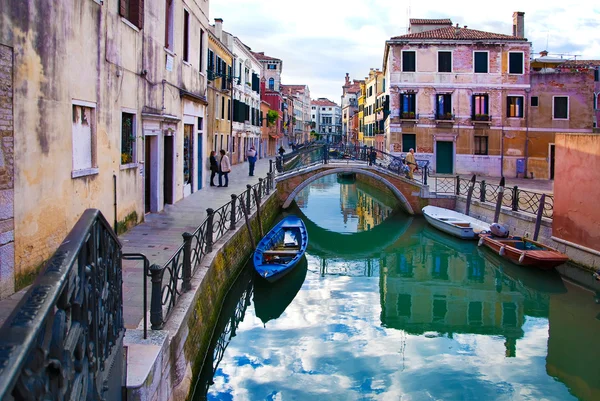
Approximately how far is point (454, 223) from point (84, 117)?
12749 mm

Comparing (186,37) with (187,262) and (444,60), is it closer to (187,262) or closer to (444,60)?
(187,262)

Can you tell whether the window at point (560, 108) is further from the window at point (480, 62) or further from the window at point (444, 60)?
A: the window at point (444, 60)

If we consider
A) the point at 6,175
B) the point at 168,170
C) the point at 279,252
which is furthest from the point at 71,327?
the point at 168,170

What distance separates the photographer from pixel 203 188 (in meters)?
19.0

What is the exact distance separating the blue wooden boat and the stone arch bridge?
6.86m

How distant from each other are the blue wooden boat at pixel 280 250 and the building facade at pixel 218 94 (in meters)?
10.2

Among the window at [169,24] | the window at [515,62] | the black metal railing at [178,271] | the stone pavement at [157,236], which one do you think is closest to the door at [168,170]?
the stone pavement at [157,236]

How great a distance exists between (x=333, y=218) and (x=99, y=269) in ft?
68.8

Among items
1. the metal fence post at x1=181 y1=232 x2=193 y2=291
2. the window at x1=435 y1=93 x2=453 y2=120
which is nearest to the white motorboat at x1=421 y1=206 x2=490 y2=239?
the window at x1=435 y1=93 x2=453 y2=120

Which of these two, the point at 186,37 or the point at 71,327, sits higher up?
the point at 186,37

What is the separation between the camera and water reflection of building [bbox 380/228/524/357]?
10.5 metres

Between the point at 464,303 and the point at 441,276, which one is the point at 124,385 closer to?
the point at 464,303

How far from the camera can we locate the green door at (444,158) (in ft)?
95.3

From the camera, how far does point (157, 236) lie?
35.4 ft
